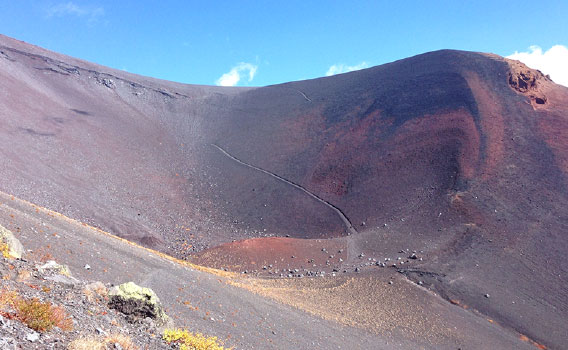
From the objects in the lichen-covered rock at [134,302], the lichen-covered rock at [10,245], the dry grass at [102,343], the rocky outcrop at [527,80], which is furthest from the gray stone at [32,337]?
the rocky outcrop at [527,80]

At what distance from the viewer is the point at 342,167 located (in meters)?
32.3

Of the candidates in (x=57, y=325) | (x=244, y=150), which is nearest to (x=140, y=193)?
(x=244, y=150)

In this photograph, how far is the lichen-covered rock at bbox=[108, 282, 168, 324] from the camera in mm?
6504

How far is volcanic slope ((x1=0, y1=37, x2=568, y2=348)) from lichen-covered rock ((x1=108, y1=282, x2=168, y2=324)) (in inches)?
591

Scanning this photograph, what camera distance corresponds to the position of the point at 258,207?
1158 inches

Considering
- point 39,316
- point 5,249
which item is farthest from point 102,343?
point 5,249

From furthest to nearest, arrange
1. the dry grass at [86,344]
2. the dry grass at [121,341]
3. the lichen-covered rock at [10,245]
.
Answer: the lichen-covered rock at [10,245] < the dry grass at [121,341] < the dry grass at [86,344]

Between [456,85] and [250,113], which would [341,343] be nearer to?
[456,85]

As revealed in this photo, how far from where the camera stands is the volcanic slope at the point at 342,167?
2053 cm

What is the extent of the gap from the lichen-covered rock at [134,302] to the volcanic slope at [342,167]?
15.0 m

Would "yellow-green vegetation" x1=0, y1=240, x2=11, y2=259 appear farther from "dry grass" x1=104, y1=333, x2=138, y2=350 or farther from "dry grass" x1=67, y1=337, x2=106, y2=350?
"dry grass" x1=67, y1=337, x2=106, y2=350

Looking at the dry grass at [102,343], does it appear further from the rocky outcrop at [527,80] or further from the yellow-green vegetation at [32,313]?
the rocky outcrop at [527,80]

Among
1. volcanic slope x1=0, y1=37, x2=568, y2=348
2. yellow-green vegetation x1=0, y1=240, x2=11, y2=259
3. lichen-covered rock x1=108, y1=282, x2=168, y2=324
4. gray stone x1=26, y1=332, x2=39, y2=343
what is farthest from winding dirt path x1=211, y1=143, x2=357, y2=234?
gray stone x1=26, y1=332, x2=39, y2=343

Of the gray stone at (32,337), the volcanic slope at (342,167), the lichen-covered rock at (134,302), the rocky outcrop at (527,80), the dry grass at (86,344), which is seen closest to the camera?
the gray stone at (32,337)
